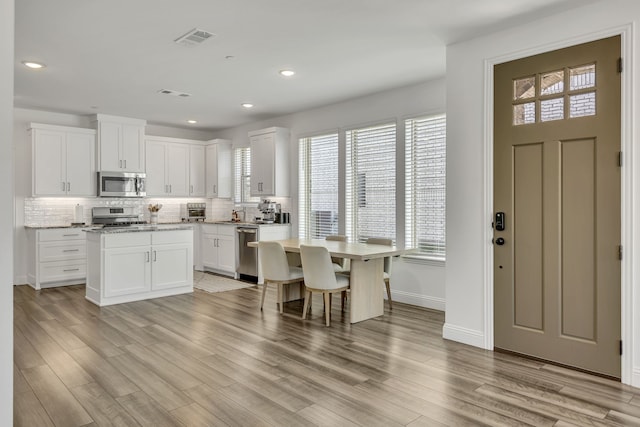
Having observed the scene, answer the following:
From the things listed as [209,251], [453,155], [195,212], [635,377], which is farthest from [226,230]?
[635,377]

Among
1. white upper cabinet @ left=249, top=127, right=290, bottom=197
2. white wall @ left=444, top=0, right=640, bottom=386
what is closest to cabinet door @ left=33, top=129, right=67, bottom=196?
white upper cabinet @ left=249, top=127, right=290, bottom=197

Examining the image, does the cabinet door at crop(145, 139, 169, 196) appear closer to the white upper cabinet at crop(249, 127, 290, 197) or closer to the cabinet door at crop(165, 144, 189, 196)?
the cabinet door at crop(165, 144, 189, 196)

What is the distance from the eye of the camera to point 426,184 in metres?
5.30

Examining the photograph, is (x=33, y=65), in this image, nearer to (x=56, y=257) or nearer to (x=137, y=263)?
(x=137, y=263)

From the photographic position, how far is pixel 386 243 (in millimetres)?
5234

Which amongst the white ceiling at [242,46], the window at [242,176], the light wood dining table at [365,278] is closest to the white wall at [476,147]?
the white ceiling at [242,46]

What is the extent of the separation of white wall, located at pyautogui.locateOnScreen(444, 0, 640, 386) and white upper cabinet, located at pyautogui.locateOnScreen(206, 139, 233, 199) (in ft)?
17.5

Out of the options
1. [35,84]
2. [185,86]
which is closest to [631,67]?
[185,86]

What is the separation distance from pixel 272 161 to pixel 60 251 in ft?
11.5

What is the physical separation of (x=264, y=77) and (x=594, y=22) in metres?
3.30

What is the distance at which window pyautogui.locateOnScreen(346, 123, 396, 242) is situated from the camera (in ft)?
18.7

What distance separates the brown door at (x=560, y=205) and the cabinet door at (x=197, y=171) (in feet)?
20.3

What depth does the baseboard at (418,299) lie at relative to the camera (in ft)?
16.8

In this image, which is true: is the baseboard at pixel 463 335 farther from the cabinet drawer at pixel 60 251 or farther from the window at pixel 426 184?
the cabinet drawer at pixel 60 251
